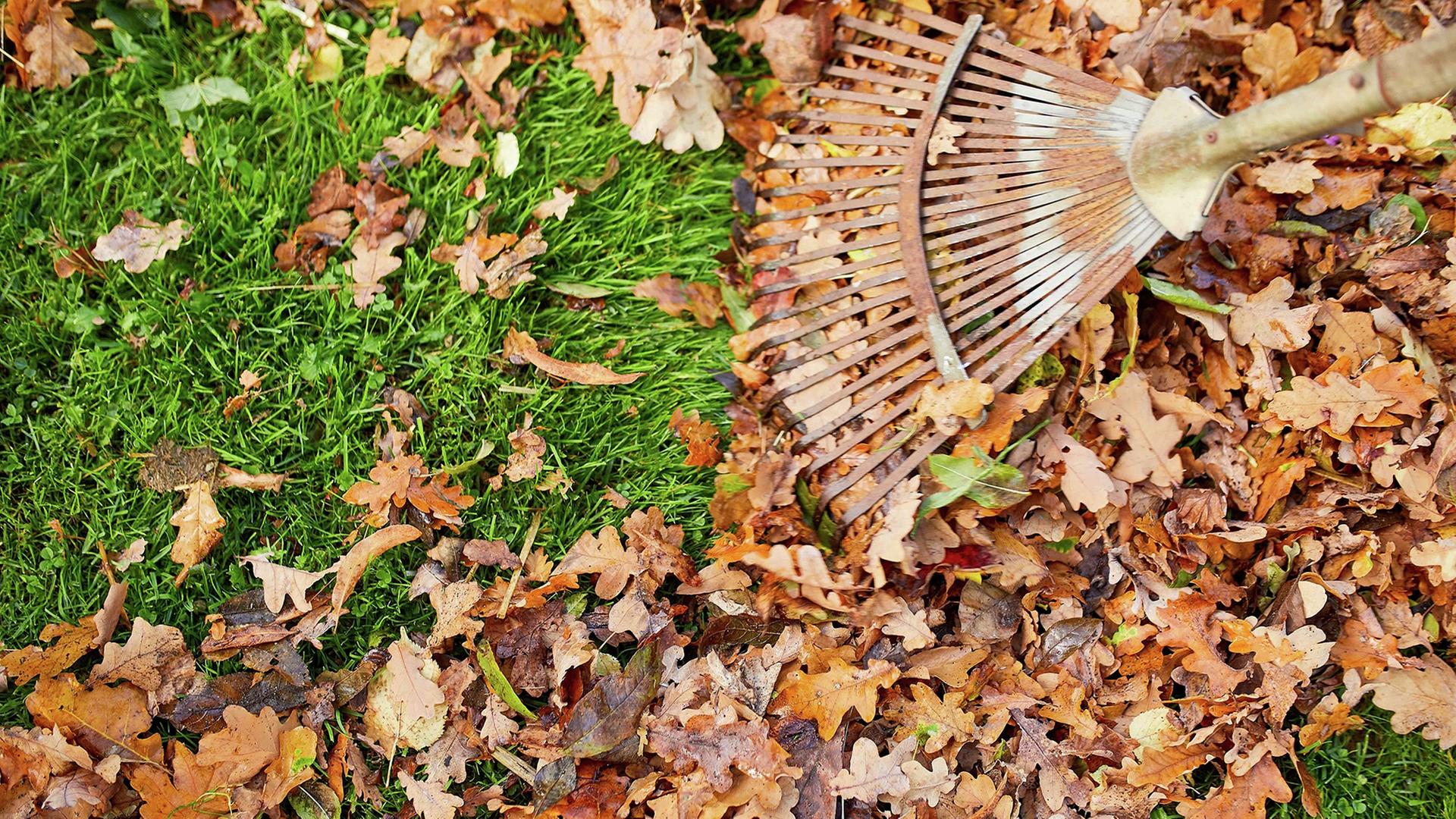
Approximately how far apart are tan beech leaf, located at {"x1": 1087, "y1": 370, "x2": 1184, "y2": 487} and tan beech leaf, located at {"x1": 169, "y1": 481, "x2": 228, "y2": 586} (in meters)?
2.15

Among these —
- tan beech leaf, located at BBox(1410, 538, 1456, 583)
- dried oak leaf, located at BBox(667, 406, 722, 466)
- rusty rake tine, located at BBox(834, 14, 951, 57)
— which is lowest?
dried oak leaf, located at BBox(667, 406, 722, 466)

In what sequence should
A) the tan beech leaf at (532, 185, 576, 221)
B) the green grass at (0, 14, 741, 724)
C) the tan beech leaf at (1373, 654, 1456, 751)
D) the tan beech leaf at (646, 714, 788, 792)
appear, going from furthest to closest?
the tan beech leaf at (532, 185, 576, 221) < the green grass at (0, 14, 741, 724) < the tan beech leaf at (1373, 654, 1456, 751) < the tan beech leaf at (646, 714, 788, 792)

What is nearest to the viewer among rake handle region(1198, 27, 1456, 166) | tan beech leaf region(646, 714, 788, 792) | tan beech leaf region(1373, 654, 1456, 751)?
rake handle region(1198, 27, 1456, 166)

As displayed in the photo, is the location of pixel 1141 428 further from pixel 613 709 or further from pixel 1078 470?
pixel 613 709

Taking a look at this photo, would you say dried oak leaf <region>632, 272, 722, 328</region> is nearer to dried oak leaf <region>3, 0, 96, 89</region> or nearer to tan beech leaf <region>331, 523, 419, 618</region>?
tan beech leaf <region>331, 523, 419, 618</region>

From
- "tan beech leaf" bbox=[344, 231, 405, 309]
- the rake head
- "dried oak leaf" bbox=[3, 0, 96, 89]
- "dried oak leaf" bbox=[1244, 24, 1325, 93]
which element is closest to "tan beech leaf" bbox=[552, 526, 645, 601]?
the rake head

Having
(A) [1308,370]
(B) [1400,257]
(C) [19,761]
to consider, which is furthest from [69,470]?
(B) [1400,257]

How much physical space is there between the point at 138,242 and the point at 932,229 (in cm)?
200

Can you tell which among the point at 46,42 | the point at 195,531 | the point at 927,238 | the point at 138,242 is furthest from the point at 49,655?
the point at 927,238

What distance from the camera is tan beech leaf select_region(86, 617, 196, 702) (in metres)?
2.19

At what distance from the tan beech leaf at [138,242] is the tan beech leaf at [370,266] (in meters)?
0.42

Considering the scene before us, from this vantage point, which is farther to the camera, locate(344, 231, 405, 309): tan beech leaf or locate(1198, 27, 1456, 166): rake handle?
locate(344, 231, 405, 309): tan beech leaf

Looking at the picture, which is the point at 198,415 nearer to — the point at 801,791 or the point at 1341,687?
the point at 801,791

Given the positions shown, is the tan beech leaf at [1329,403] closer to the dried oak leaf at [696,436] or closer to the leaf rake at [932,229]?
the leaf rake at [932,229]
